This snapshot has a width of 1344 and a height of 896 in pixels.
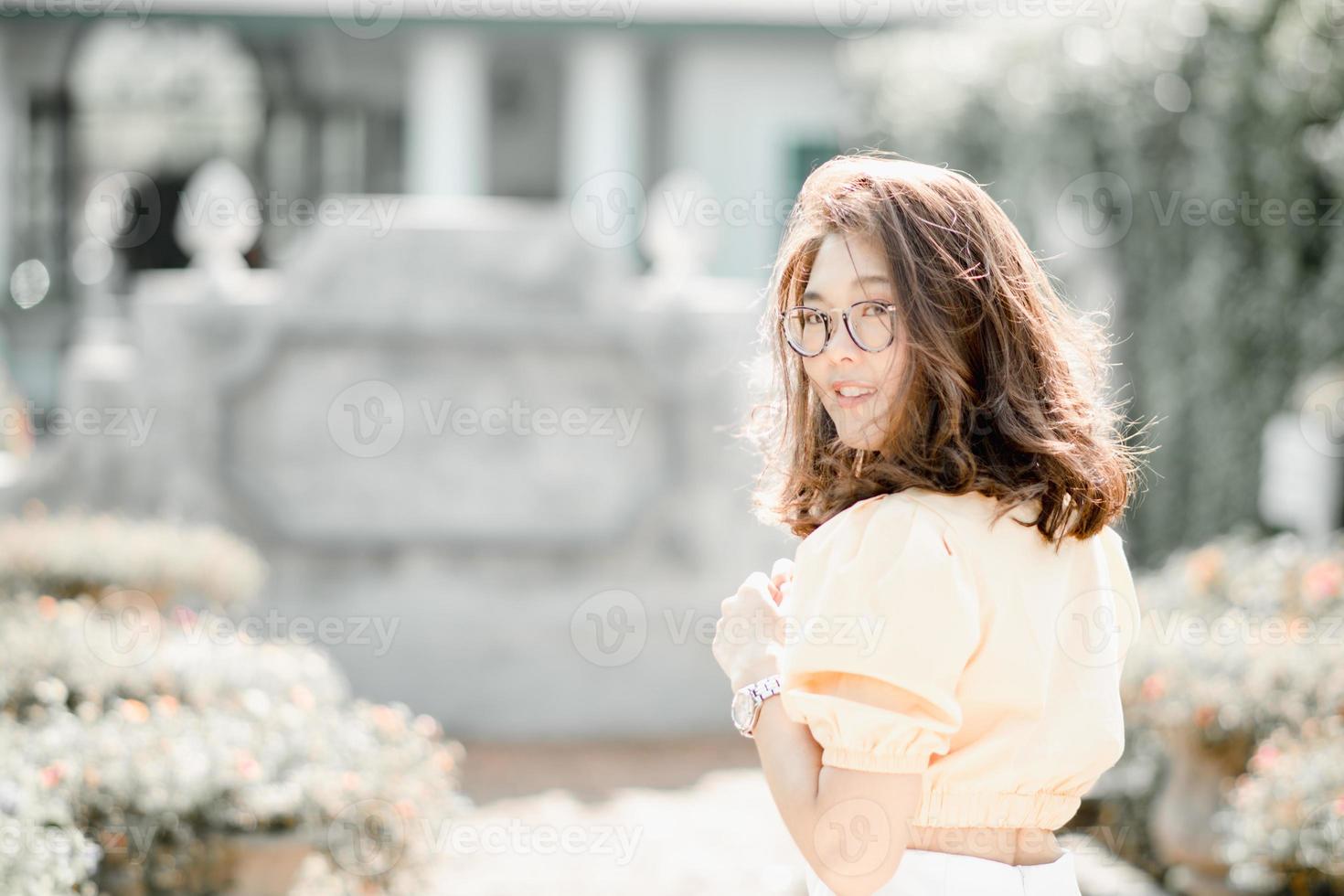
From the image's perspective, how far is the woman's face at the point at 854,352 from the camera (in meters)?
1.70

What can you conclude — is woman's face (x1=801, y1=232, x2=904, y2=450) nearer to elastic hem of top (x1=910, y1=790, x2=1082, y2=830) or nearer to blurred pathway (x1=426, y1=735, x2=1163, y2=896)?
elastic hem of top (x1=910, y1=790, x2=1082, y2=830)

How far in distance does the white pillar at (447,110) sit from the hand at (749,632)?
11.5 m

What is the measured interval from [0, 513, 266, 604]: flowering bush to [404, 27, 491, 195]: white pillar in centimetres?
733

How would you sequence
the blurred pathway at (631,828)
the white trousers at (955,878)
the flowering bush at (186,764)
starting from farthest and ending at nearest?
1. the blurred pathway at (631,828)
2. the flowering bush at (186,764)
3. the white trousers at (955,878)

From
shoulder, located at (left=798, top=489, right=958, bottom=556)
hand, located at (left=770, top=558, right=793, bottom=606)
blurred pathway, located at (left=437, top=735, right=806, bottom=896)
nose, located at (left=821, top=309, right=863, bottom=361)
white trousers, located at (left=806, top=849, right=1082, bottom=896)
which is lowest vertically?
blurred pathway, located at (left=437, top=735, right=806, bottom=896)

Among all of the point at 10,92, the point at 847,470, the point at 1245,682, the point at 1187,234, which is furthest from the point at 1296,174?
the point at 10,92

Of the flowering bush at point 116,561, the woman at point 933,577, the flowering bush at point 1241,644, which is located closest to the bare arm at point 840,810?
the woman at point 933,577

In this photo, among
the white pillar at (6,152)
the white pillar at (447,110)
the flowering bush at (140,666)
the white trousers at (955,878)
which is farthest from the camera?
the white pillar at (6,152)

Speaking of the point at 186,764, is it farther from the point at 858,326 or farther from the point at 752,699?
the point at 858,326

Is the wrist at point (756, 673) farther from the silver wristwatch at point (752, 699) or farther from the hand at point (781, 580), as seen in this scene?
the hand at point (781, 580)

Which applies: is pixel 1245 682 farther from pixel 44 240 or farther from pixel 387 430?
pixel 44 240

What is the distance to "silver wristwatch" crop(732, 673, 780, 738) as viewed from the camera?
173 centimetres

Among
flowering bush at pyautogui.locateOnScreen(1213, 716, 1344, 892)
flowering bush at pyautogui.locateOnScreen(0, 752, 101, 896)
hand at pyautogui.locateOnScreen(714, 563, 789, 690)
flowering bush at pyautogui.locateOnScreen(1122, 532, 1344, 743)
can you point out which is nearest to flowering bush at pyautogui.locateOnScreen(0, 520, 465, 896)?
flowering bush at pyautogui.locateOnScreen(0, 752, 101, 896)

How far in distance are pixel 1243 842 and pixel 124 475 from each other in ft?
17.8
